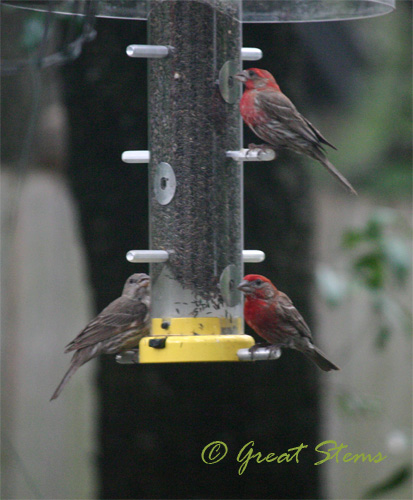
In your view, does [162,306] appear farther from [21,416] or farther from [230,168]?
[21,416]

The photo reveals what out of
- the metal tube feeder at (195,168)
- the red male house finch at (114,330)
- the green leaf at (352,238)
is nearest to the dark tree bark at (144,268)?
the green leaf at (352,238)

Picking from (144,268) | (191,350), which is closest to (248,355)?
(191,350)

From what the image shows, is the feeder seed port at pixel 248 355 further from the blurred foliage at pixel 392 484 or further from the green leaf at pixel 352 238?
the green leaf at pixel 352 238

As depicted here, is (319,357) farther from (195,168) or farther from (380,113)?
(380,113)

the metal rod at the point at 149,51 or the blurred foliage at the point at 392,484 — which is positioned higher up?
the metal rod at the point at 149,51

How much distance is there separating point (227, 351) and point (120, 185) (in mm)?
2373

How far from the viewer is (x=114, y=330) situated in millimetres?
4199

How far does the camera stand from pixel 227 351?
155 inches

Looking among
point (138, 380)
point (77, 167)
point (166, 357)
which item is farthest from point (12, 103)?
point (166, 357)

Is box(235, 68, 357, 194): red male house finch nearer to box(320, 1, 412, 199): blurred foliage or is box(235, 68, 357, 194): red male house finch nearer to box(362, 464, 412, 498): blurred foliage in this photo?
box(362, 464, 412, 498): blurred foliage

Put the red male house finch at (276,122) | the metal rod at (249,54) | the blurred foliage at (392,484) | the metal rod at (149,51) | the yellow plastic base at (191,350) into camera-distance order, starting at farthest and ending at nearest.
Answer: the blurred foliage at (392,484)
the metal rod at (249,54)
the red male house finch at (276,122)
the metal rod at (149,51)
the yellow plastic base at (191,350)

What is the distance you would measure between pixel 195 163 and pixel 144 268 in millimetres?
1788

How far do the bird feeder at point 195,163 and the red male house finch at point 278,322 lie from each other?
0.10 metres

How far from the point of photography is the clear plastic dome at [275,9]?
15.2 feet
